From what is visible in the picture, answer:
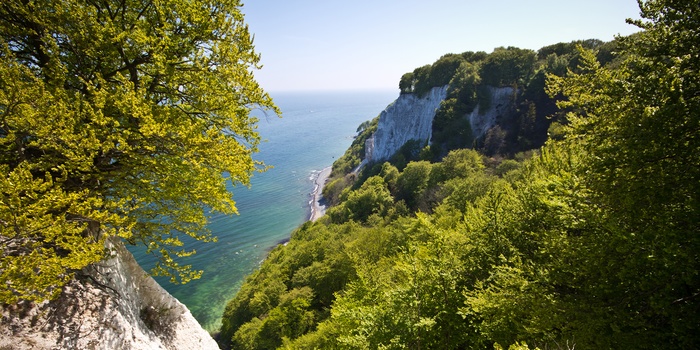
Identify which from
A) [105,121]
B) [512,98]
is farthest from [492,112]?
[105,121]

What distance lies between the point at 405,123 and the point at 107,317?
80585mm

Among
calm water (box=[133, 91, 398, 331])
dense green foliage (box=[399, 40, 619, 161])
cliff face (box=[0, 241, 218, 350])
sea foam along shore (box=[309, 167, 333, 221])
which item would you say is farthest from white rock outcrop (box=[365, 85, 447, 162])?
cliff face (box=[0, 241, 218, 350])

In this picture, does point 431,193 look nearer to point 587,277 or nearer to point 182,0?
point 587,277

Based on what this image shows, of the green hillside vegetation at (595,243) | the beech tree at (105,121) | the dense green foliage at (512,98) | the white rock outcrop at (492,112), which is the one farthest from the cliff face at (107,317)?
the white rock outcrop at (492,112)

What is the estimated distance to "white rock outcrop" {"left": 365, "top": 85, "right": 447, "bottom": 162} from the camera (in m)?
75.1

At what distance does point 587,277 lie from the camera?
8.71 m

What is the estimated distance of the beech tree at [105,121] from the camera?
526cm

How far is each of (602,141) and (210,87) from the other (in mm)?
10217

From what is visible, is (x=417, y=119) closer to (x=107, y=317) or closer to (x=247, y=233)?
(x=247, y=233)

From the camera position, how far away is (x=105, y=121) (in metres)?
5.97

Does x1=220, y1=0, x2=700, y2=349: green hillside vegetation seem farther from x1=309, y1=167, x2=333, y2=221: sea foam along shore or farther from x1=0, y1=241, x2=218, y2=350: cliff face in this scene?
x1=309, y1=167, x2=333, y2=221: sea foam along shore

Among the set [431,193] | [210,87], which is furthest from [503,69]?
[210,87]

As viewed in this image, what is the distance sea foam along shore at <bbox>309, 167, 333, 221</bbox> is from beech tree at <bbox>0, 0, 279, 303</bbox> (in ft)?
222

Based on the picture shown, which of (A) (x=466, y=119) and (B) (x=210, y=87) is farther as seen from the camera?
(A) (x=466, y=119)
